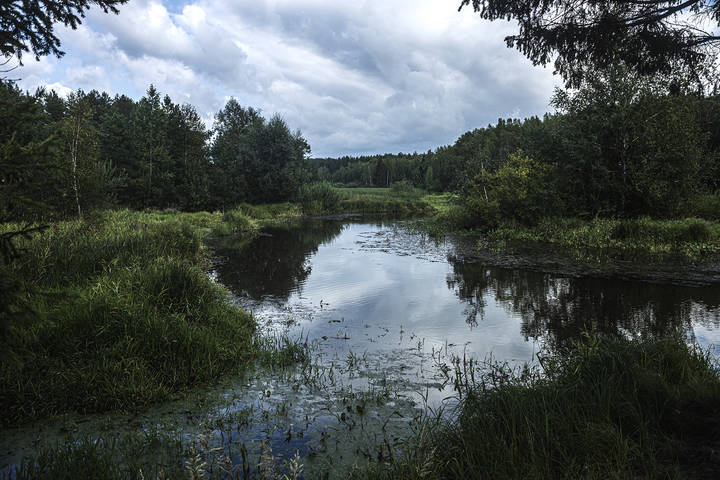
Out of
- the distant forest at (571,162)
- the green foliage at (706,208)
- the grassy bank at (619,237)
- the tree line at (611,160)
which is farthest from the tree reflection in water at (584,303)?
the green foliage at (706,208)

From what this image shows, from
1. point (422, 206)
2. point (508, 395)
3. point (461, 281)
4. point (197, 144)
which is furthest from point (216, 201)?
point (508, 395)

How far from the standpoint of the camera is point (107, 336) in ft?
16.8

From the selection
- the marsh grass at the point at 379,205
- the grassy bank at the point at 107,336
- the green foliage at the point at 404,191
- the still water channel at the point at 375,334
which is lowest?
the still water channel at the point at 375,334

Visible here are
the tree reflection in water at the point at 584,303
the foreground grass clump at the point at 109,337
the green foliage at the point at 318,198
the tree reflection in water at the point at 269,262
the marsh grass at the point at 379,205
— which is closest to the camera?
the foreground grass clump at the point at 109,337

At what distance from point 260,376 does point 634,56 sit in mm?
7281

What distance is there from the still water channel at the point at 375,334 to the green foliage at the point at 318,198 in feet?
80.2

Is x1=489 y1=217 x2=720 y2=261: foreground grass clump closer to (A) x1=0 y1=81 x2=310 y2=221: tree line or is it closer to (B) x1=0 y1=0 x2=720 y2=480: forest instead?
(B) x1=0 y1=0 x2=720 y2=480: forest

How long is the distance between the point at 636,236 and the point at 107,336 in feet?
62.8

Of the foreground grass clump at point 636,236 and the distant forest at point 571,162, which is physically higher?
the distant forest at point 571,162

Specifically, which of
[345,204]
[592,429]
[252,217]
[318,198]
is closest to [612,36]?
[592,429]

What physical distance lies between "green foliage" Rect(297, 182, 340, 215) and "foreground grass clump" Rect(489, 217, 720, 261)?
24.5 metres

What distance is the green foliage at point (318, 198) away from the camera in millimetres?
40562

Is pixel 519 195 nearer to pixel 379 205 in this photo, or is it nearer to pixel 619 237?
pixel 619 237

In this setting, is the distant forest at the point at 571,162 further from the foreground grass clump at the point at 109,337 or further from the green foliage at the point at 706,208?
the foreground grass clump at the point at 109,337
